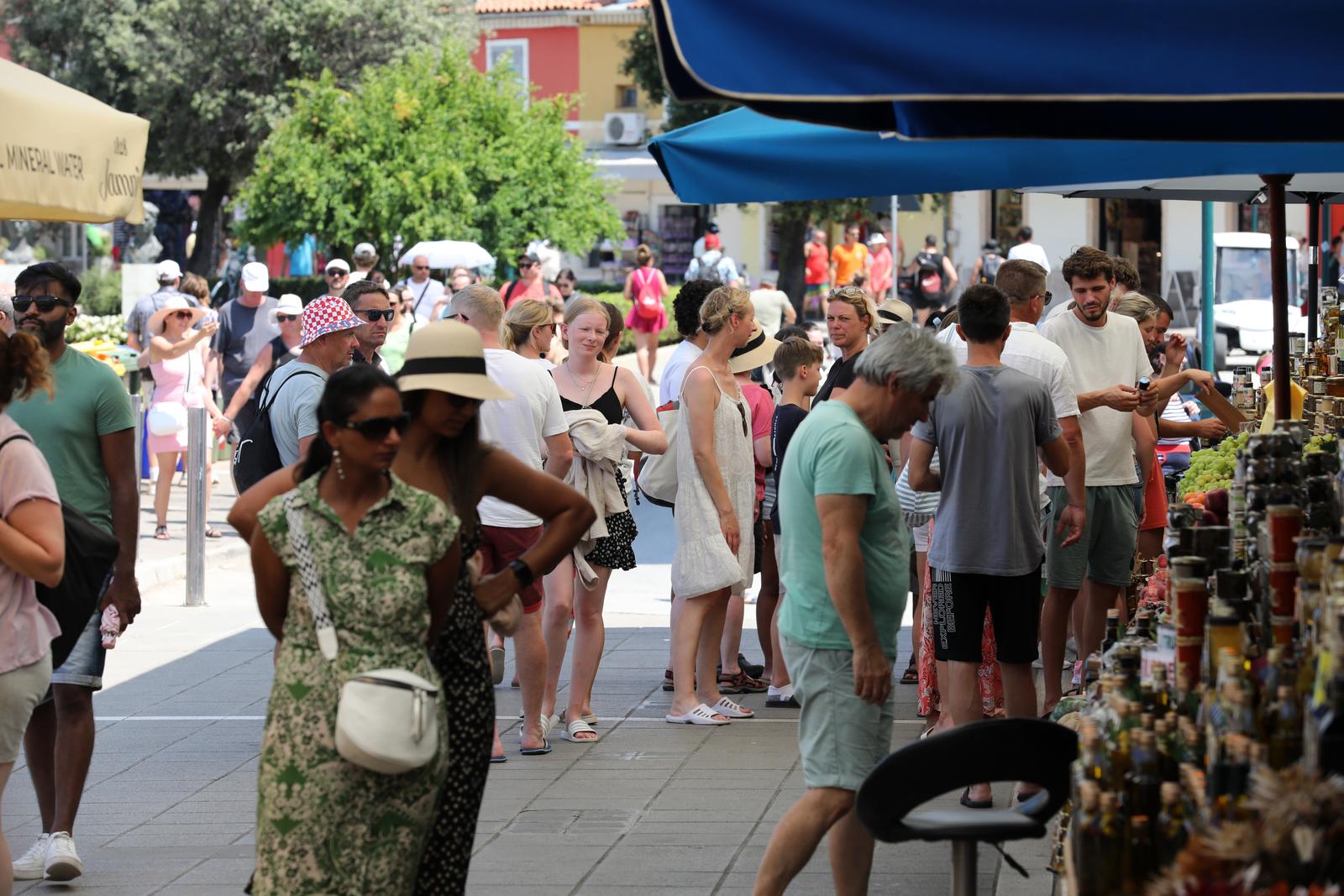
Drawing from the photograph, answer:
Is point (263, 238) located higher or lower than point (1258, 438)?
higher

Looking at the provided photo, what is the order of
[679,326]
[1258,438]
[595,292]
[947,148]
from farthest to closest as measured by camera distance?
1. [595,292]
2. [679,326]
3. [947,148]
4. [1258,438]

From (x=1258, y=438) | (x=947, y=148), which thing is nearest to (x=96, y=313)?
(x=947, y=148)

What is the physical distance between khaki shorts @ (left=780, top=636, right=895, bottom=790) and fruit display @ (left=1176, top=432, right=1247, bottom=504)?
2.25m

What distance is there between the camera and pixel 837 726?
180 inches

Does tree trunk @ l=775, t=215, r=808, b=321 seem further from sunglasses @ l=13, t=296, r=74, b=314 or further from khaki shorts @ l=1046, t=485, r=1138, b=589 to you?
sunglasses @ l=13, t=296, r=74, b=314

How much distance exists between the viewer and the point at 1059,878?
446 centimetres

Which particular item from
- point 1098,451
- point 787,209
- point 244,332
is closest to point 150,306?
point 244,332

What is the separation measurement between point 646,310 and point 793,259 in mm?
18799

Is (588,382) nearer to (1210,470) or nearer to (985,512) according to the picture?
(985,512)

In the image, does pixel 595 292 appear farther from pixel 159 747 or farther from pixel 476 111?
pixel 159 747

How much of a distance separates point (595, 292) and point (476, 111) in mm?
6682

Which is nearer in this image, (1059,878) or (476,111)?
(1059,878)

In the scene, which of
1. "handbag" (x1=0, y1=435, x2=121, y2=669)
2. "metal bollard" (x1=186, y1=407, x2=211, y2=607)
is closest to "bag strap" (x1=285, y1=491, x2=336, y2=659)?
"handbag" (x1=0, y1=435, x2=121, y2=669)

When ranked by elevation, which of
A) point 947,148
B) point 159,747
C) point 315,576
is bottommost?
point 159,747
